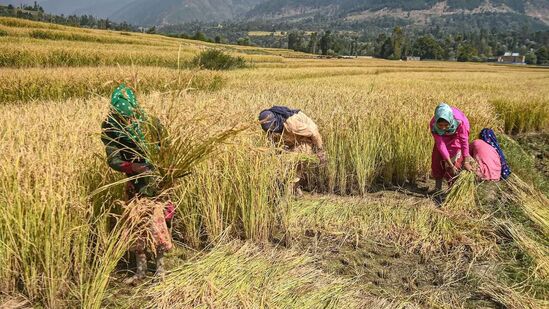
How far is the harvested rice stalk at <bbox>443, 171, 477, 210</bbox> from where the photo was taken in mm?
4281

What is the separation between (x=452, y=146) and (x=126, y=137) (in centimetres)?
404

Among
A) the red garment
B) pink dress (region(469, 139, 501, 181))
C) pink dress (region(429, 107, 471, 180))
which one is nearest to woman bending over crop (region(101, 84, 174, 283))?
pink dress (region(429, 107, 471, 180))

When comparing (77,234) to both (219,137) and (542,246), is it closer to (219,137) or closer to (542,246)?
(219,137)

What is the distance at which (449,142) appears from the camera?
5121 mm

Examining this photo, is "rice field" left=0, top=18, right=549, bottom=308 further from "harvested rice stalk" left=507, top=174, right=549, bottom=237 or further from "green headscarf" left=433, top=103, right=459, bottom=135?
"green headscarf" left=433, top=103, right=459, bottom=135

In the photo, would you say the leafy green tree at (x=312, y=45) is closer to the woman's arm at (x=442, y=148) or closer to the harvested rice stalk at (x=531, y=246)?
the woman's arm at (x=442, y=148)

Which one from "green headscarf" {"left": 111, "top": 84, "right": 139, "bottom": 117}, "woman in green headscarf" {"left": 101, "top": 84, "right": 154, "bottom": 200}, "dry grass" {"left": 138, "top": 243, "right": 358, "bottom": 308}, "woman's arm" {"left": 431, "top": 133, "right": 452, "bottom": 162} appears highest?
"green headscarf" {"left": 111, "top": 84, "right": 139, "bottom": 117}

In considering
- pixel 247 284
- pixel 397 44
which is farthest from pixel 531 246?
pixel 397 44

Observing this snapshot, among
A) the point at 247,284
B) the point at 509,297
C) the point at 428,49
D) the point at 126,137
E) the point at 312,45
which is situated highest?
the point at 428,49

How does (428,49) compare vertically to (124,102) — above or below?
above

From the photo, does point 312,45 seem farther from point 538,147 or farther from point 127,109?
point 127,109

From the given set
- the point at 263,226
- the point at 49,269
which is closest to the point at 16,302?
the point at 49,269

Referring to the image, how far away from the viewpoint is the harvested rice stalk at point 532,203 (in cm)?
395

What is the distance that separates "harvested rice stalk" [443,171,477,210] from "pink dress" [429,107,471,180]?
0.41m
